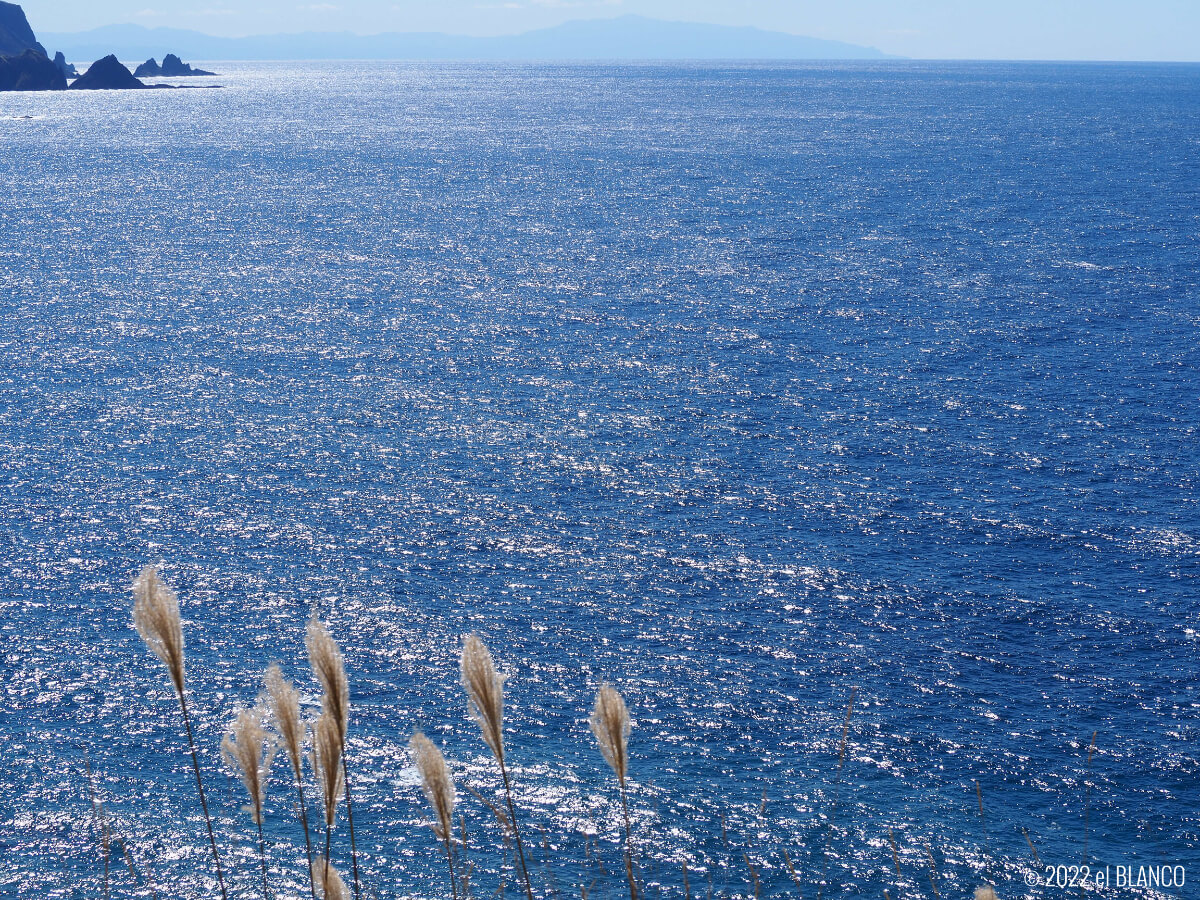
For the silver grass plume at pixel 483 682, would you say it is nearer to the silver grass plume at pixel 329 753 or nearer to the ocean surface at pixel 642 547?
the silver grass plume at pixel 329 753

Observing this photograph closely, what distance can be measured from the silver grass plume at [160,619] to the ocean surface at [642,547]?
4.42 metres

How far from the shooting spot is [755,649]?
30672mm

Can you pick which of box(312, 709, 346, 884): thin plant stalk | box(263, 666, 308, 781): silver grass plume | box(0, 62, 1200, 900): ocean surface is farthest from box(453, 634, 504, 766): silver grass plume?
box(0, 62, 1200, 900): ocean surface

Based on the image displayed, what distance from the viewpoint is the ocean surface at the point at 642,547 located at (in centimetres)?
2419

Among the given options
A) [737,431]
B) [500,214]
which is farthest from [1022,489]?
[500,214]

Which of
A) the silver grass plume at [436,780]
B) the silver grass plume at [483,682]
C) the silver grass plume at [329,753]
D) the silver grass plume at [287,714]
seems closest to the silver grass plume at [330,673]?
the silver grass plume at [329,753]

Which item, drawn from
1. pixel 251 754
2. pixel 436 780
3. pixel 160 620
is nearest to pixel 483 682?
pixel 436 780

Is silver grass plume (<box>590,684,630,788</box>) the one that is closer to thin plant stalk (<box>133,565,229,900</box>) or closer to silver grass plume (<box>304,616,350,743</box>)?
silver grass plume (<box>304,616,350,743</box>)

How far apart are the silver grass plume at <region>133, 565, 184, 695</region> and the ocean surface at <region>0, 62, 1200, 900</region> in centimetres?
442

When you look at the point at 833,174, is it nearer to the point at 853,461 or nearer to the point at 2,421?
the point at 853,461

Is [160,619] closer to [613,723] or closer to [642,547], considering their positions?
[613,723]

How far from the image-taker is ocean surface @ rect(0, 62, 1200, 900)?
24188mm

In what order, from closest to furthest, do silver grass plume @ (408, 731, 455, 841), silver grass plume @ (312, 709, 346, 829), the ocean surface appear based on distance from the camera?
silver grass plume @ (312, 709, 346, 829) < silver grass plume @ (408, 731, 455, 841) < the ocean surface

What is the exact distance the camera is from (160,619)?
6.04 metres
